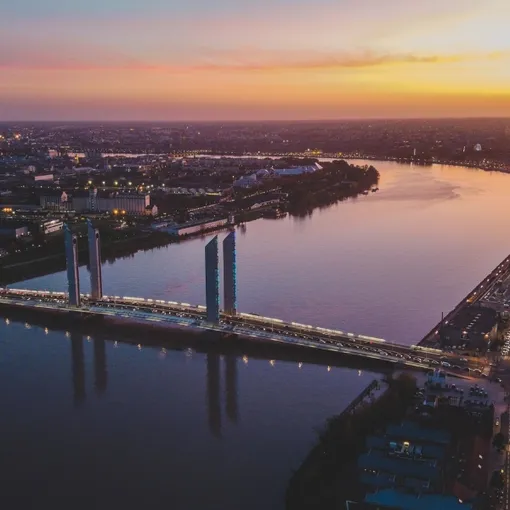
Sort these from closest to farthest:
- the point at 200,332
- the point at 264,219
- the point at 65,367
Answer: the point at 65,367, the point at 200,332, the point at 264,219

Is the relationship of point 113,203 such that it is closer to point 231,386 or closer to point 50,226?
point 50,226

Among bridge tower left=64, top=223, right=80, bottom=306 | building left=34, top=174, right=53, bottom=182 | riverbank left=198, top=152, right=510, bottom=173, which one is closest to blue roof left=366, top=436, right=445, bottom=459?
bridge tower left=64, top=223, right=80, bottom=306

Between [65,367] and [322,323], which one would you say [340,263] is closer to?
[322,323]

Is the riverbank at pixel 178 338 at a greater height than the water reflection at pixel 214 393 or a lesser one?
greater

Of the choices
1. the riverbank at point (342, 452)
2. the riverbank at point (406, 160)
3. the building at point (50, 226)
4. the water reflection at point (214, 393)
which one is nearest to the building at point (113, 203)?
the building at point (50, 226)

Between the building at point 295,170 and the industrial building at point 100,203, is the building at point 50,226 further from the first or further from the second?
the building at point 295,170

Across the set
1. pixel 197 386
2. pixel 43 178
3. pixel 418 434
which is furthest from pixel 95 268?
pixel 43 178

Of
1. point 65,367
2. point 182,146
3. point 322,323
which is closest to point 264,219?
point 322,323
